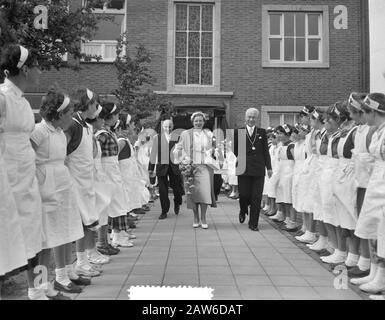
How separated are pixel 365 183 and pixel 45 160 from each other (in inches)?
132

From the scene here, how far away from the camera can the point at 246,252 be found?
6.97 meters

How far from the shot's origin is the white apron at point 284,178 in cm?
916

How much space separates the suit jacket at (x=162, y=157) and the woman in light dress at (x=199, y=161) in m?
1.23

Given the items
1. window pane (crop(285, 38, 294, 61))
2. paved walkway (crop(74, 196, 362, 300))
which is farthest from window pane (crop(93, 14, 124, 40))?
paved walkway (crop(74, 196, 362, 300))

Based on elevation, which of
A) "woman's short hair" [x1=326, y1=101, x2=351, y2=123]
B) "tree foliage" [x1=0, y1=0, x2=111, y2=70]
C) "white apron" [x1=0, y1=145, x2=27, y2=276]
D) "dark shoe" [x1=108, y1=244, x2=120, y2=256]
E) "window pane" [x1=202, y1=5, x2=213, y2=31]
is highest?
"window pane" [x1=202, y1=5, x2=213, y2=31]

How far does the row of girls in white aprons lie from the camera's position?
187 inches

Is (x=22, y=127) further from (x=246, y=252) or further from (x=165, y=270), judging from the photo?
(x=246, y=252)

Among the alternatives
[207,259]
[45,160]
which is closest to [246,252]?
[207,259]

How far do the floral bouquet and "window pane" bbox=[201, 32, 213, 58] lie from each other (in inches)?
413

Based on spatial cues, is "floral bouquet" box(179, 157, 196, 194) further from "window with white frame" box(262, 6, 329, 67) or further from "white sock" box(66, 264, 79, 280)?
"window with white frame" box(262, 6, 329, 67)

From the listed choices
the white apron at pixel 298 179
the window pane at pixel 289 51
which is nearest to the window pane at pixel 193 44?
the window pane at pixel 289 51

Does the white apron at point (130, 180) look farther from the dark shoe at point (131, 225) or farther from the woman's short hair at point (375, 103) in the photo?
the woman's short hair at point (375, 103)

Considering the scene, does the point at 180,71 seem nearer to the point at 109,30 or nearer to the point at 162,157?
the point at 109,30

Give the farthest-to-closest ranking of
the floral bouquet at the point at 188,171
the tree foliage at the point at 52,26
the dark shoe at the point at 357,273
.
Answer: the floral bouquet at the point at 188,171, the tree foliage at the point at 52,26, the dark shoe at the point at 357,273
